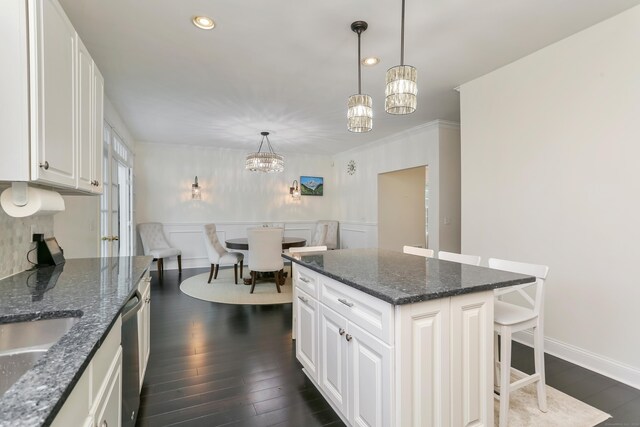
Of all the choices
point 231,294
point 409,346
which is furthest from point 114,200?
point 409,346

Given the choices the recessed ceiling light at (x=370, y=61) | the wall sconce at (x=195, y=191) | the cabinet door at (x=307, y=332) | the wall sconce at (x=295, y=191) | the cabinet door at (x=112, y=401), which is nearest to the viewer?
the cabinet door at (x=112, y=401)

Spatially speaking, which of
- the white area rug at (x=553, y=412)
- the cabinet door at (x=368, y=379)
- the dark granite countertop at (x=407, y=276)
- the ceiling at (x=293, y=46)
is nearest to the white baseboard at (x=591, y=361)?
the white area rug at (x=553, y=412)

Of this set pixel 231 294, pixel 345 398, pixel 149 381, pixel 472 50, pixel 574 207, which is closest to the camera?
pixel 345 398

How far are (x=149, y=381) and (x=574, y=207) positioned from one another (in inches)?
141

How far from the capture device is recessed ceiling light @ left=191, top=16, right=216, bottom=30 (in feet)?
7.50

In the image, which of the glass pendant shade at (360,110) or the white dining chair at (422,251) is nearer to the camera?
the glass pendant shade at (360,110)

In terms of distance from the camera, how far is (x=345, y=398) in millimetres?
1748

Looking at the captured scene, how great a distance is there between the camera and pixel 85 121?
1836 millimetres

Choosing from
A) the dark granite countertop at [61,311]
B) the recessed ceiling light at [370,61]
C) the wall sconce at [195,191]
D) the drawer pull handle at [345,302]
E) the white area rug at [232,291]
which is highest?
the recessed ceiling light at [370,61]

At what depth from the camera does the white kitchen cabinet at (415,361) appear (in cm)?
139

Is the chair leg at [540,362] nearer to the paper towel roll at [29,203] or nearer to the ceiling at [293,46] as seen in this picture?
the ceiling at [293,46]

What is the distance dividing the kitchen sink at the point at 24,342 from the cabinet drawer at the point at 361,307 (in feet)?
3.98

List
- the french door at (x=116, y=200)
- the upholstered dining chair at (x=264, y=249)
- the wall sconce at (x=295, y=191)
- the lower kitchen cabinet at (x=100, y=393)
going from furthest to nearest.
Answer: the wall sconce at (x=295, y=191) → the upholstered dining chair at (x=264, y=249) → the french door at (x=116, y=200) → the lower kitchen cabinet at (x=100, y=393)

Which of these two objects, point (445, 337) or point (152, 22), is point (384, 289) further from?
point (152, 22)
